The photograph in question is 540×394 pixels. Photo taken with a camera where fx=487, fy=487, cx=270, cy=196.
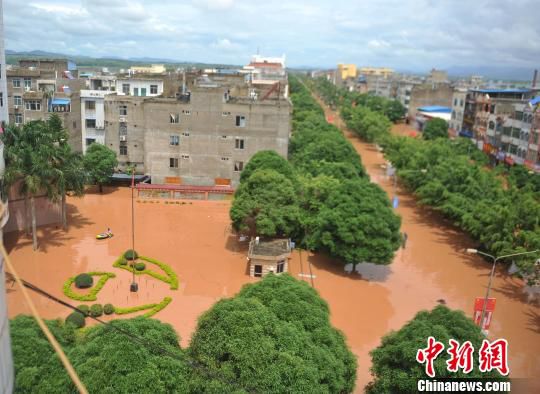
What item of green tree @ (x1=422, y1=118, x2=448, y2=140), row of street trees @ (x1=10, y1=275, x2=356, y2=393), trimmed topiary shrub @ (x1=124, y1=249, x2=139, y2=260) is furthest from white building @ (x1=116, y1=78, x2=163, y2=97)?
row of street trees @ (x1=10, y1=275, x2=356, y2=393)

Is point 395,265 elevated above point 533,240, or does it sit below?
below

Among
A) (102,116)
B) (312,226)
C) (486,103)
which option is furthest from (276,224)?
(486,103)

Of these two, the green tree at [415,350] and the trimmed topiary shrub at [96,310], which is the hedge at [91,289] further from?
the green tree at [415,350]

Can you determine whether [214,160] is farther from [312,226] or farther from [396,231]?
[396,231]

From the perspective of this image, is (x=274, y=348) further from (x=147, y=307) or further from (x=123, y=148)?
(x=123, y=148)

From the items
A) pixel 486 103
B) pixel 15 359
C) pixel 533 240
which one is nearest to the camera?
pixel 15 359

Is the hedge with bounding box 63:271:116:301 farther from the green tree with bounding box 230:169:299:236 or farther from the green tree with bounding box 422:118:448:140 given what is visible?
the green tree with bounding box 422:118:448:140
